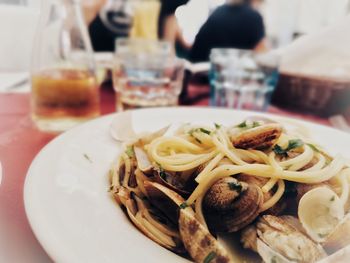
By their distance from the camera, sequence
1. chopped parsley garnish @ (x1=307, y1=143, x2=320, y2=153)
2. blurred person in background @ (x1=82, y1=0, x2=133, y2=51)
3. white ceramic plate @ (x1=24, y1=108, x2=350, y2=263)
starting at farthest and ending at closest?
blurred person in background @ (x1=82, y1=0, x2=133, y2=51) → chopped parsley garnish @ (x1=307, y1=143, x2=320, y2=153) → white ceramic plate @ (x1=24, y1=108, x2=350, y2=263)

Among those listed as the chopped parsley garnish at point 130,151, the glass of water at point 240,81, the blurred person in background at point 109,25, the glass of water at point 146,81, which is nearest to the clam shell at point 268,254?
the chopped parsley garnish at point 130,151

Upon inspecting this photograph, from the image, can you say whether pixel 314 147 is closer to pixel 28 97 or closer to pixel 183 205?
pixel 183 205

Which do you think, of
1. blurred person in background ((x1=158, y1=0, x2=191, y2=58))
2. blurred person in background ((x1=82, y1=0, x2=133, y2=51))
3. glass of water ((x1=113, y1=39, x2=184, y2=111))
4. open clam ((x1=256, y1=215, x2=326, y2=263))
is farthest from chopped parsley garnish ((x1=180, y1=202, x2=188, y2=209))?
blurred person in background ((x1=158, y1=0, x2=191, y2=58))

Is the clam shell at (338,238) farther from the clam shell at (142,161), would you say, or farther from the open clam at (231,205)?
the clam shell at (142,161)

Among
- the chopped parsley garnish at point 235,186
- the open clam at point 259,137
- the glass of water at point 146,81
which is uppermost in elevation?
the open clam at point 259,137

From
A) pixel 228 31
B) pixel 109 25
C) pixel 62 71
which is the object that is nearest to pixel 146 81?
pixel 62 71

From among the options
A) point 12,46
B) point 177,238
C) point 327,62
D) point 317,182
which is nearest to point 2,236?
point 177,238

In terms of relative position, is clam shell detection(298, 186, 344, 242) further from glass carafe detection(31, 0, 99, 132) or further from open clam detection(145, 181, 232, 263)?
glass carafe detection(31, 0, 99, 132)

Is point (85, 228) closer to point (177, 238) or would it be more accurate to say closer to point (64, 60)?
point (177, 238)
